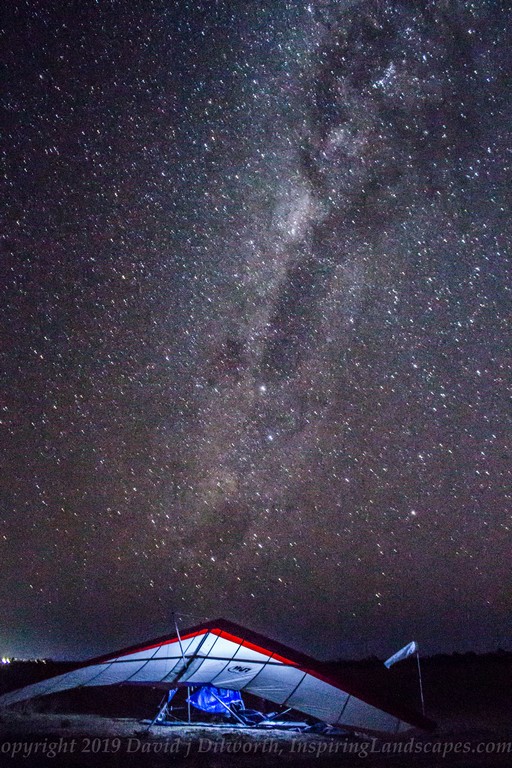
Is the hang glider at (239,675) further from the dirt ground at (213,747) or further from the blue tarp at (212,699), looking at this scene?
the blue tarp at (212,699)

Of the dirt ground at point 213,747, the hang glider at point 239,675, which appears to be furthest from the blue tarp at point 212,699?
the hang glider at point 239,675

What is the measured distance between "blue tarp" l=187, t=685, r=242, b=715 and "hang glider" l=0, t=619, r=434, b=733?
1.20 metres

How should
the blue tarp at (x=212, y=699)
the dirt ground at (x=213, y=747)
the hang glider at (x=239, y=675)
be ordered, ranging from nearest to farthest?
1. the dirt ground at (x=213, y=747)
2. the hang glider at (x=239, y=675)
3. the blue tarp at (x=212, y=699)

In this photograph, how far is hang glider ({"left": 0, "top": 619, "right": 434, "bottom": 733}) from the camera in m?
8.49

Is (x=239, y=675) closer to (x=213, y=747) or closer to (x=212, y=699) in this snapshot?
(x=213, y=747)

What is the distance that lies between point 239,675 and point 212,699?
1537mm

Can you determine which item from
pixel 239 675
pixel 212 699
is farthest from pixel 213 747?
pixel 212 699

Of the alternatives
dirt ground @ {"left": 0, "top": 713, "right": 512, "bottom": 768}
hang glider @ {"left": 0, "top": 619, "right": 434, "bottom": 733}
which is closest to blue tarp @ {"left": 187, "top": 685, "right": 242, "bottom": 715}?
dirt ground @ {"left": 0, "top": 713, "right": 512, "bottom": 768}

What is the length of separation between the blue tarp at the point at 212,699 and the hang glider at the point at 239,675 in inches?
47.1

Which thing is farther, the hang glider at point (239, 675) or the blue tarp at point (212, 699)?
the blue tarp at point (212, 699)

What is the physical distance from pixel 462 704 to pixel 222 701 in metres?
11.9

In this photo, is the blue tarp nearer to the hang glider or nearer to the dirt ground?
the dirt ground

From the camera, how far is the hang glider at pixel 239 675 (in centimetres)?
849

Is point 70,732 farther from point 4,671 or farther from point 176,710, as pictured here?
point 4,671
